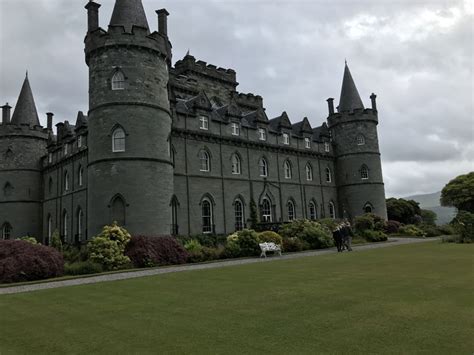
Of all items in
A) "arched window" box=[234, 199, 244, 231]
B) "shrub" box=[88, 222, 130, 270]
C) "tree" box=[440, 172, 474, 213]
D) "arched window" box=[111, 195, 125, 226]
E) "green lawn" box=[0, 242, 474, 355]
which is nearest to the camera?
"green lawn" box=[0, 242, 474, 355]

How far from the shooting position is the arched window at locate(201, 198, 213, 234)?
30.8 meters

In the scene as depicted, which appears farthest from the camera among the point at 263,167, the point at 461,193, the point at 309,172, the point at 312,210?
the point at 461,193

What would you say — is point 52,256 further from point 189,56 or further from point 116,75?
point 189,56

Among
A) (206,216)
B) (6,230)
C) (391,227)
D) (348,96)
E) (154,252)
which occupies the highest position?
(348,96)

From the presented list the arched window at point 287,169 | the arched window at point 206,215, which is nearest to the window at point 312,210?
the arched window at point 287,169

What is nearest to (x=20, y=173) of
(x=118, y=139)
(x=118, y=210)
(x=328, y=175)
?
(x=118, y=139)

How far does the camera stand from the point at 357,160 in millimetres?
42875

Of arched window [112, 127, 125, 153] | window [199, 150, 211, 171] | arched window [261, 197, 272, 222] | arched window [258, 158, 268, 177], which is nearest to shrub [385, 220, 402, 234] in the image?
arched window [261, 197, 272, 222]

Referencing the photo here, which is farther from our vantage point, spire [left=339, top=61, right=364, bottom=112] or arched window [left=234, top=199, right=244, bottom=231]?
spire [left=339, top=61, right=364, bottom=112]

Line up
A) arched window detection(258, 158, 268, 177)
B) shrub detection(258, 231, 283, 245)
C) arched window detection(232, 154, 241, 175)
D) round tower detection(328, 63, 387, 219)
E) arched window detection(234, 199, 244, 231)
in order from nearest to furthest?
shrub detection(258, 231, 283, 245) < arched window detection(234, 199, 244, 231) < arched window detection(232, 154, 241, 175) < arched window detection(258, 158, 268, 177) < round tower detection(328, 63, 387, 219)

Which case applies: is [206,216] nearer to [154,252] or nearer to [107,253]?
[154,252]

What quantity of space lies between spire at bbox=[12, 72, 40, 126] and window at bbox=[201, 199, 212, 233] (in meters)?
20.2

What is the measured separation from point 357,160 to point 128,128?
26495mm

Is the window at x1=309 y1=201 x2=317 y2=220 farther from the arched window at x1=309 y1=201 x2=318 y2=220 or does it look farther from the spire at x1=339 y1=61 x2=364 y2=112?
the spire at x1=339 y1=61 x2=364 y2=112
